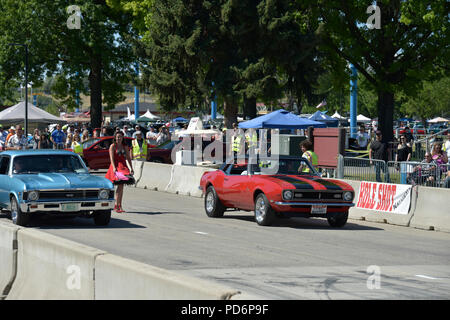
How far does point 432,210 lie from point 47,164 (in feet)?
26.9

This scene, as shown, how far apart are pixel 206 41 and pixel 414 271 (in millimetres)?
34464

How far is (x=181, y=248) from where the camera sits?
12.9 m

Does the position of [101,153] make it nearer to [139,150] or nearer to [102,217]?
[139,150]

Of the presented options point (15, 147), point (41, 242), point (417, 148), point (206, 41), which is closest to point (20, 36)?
point (206, 41)

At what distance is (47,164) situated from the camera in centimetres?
1605

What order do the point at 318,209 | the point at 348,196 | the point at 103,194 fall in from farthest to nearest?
1. the point at 348,196
2. the point at 318,209
3. the point at 103,194

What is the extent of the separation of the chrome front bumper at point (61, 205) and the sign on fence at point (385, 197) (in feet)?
22.2

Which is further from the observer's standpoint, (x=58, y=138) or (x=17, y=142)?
(x=58, y=138)

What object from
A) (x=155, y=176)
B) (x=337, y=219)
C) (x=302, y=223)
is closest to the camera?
(x=337, y=219)

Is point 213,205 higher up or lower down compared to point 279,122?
lower down

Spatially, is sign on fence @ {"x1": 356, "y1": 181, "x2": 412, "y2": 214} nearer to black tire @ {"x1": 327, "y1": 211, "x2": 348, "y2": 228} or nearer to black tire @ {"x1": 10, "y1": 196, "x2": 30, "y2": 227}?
black tire @ {"x1": 327, "y1": 211, "x2": 348, "y2": 228}

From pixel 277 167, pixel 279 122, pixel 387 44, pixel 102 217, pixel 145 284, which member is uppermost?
pixel 387 44

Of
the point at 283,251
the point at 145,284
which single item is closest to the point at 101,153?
the point at 283,251
